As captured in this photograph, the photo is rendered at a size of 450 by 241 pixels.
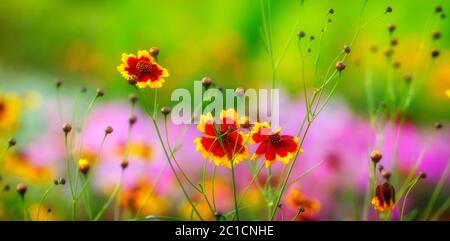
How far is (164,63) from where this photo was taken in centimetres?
216

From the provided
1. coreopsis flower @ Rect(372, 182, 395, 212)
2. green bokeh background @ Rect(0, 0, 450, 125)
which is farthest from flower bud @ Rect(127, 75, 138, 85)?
green bokeh background @ Rect(0, 0, 450, 125)

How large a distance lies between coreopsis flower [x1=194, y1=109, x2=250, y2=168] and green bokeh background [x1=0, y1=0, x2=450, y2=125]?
111cm

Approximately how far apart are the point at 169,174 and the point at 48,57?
3.22ft

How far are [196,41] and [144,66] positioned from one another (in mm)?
1492

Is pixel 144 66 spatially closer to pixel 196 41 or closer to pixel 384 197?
pixel 384 197

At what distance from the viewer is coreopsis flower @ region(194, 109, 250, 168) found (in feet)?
2.59

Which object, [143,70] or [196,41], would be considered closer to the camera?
[143,70]

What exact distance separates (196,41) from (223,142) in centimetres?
150

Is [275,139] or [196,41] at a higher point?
[196,41]

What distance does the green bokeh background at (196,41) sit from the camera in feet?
6.62

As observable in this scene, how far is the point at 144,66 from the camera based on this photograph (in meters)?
0.81

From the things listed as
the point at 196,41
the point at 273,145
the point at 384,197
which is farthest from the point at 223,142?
the point at 196,41

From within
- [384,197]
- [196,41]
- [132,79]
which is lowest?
[384,197]
